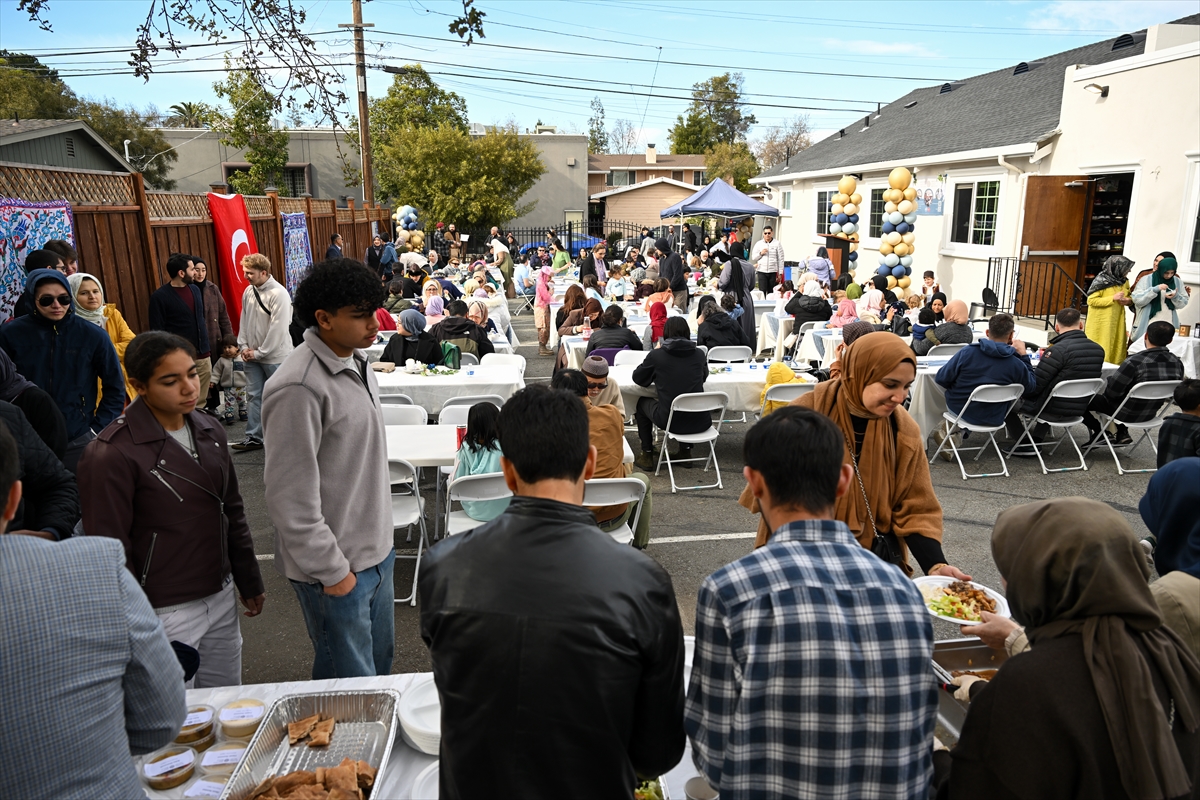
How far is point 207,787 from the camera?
1.90 metres

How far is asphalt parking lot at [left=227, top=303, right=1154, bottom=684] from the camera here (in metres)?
4.05

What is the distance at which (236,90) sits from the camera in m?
5.05

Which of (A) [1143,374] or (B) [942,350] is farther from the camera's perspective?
(B) [942,350]

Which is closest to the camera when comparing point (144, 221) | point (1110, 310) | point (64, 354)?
point (64, 354)

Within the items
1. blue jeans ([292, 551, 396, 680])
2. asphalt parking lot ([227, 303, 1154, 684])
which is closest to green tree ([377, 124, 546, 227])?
asphalt parking lot ([227, 303, 1154, 684])

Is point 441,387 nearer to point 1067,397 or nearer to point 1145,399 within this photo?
point 1067,397

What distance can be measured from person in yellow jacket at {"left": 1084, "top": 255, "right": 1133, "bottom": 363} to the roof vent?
9.77 metres

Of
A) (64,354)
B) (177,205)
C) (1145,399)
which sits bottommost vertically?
(1145,399)

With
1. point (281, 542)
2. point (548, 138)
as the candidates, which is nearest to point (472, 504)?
point (281, 542)

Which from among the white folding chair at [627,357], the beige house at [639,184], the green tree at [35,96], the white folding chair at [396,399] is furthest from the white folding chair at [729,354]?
the beige house at [639,184]

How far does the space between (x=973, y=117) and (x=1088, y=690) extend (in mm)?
19028

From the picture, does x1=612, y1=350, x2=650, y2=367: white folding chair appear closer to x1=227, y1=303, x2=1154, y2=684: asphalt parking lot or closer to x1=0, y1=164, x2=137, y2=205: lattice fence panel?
x1=227, y1=303, x2=1154, y2=684: asphalt parking lot

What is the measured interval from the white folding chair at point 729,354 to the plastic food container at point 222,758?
697cm

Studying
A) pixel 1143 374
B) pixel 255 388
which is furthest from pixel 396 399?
pixel 1143 374
